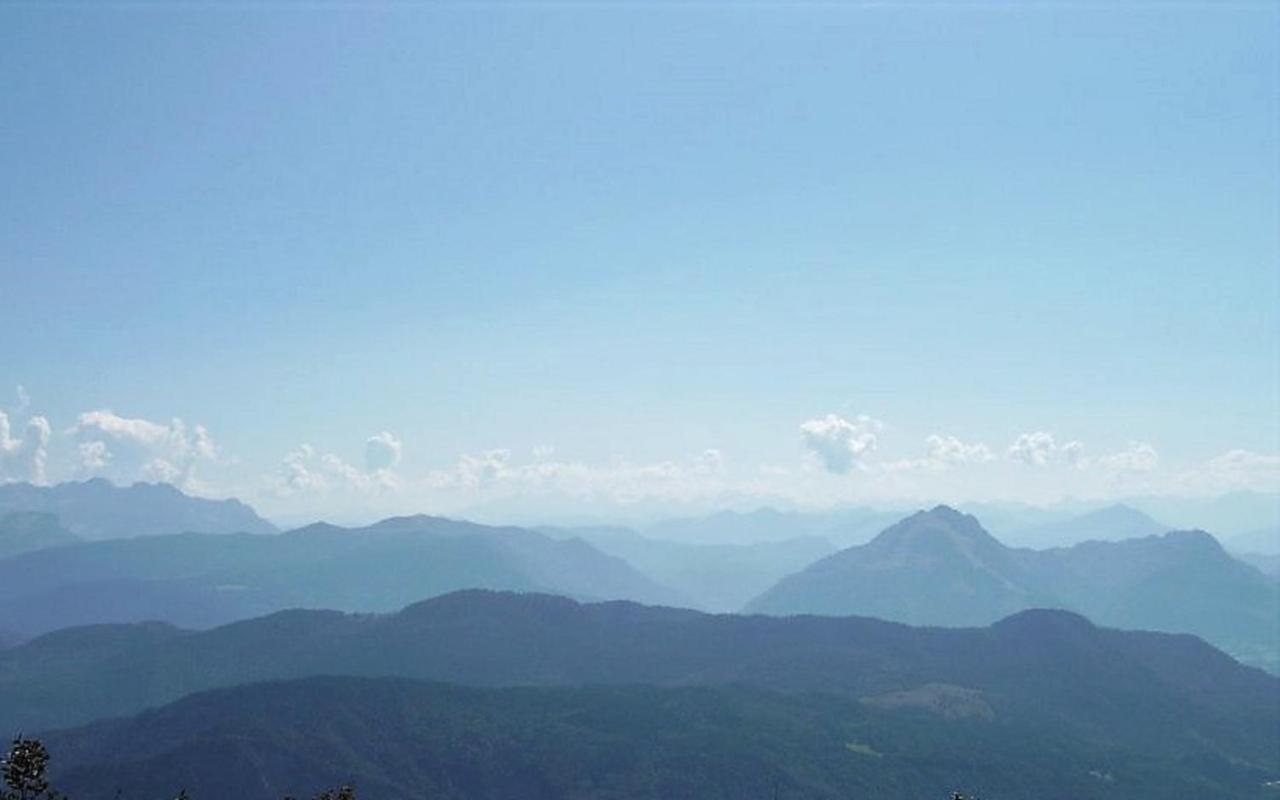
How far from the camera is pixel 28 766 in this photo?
72188 millimetres

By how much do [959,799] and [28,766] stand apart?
245 feet

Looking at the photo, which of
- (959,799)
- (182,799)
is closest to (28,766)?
(182,799)

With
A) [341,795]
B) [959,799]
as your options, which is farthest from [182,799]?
[959,799]

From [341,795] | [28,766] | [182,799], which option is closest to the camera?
[28,766]

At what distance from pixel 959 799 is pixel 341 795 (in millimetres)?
53155

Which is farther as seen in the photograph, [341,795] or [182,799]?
[182,799]

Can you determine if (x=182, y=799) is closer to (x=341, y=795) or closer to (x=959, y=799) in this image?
(x=341, y=795)

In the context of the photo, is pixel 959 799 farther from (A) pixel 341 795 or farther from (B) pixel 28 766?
(B) pixel 28 766

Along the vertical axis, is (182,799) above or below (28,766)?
below

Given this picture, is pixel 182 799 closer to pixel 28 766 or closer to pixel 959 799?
pixel 28 766

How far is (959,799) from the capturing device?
8731 centimetres

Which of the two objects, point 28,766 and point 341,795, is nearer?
point 28,766

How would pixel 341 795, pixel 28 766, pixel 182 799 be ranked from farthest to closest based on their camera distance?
pixel 182 799
pixel 341 795
pixel 28 766

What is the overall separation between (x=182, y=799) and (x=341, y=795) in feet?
60.8
